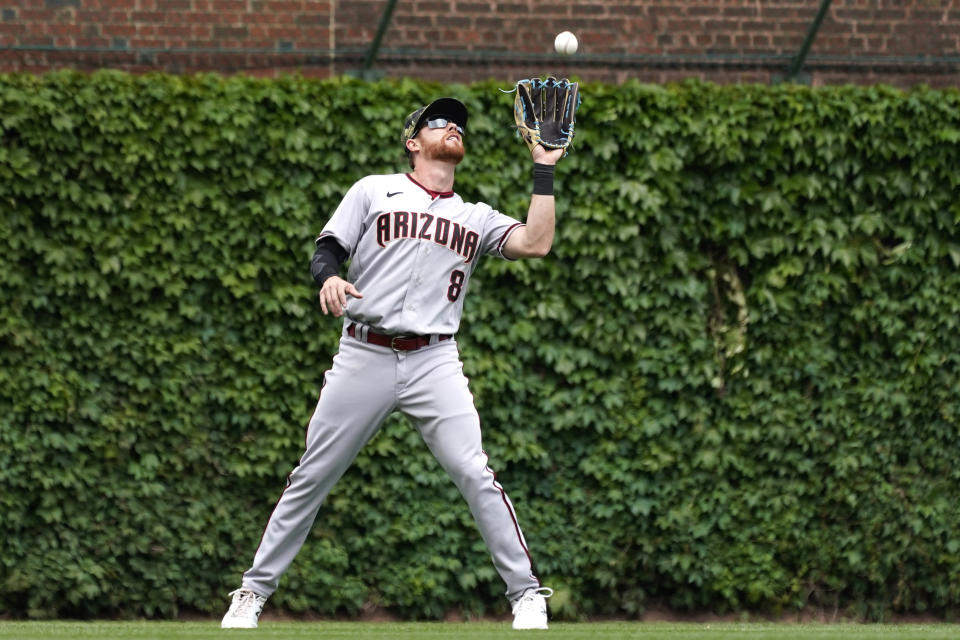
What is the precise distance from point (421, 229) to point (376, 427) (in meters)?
0.82

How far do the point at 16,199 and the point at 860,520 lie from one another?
5020 mm

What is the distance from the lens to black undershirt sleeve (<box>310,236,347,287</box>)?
17.2 feet

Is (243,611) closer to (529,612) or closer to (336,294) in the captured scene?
(529,612)

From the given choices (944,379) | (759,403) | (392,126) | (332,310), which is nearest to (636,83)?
(392,126)

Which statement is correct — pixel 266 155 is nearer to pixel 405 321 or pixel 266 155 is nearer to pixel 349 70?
pixel 349 70

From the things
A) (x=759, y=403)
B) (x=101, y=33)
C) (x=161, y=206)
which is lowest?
(x=759, y=403)

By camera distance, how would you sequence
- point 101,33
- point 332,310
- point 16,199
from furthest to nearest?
point 101,33 → point 16,199 → point 332,310

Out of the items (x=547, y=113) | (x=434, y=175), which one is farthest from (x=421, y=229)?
(x=547, y=113)

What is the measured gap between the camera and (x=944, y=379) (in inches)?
304

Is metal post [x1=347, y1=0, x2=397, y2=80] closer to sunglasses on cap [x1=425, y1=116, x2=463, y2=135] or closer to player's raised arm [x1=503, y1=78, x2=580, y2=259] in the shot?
sunglasses on cap [x1=425, y1=116, x2=463, y2=135]

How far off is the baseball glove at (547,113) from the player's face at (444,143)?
→ 334mm

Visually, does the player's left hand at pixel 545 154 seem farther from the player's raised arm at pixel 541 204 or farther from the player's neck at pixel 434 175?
the player's neck at pixel 434 175

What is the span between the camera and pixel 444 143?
557 centimetres

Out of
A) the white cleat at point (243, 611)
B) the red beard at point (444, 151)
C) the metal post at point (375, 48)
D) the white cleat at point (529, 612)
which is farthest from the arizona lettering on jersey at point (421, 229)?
the metal post at point (375, 48)
